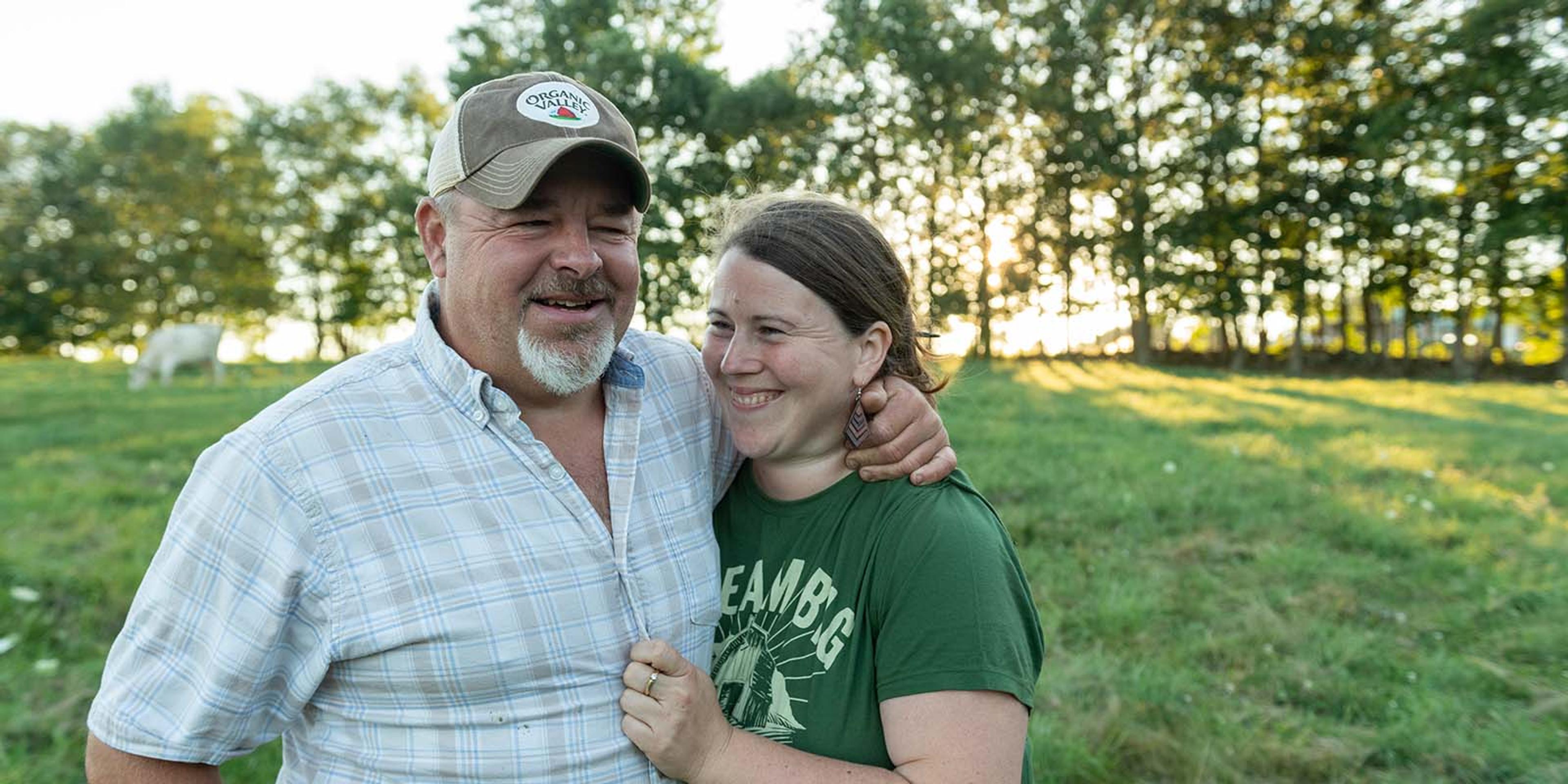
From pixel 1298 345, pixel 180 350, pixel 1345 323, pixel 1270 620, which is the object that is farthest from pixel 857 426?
pixel 1345 323

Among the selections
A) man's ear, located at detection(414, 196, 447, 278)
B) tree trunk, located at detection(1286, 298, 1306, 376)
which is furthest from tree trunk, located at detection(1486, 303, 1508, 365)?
man's ear, located at detection(414, 196, 447, 278)

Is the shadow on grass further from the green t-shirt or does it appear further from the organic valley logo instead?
the organic valley logo

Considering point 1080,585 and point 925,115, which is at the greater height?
point 925,115

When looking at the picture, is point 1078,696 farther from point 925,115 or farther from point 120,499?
point 925,115

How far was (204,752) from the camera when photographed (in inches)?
73.9

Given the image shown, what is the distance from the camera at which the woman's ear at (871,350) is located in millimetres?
2285

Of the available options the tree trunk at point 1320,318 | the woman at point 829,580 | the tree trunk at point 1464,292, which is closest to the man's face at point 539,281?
the woman at point 829,580

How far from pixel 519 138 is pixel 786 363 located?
2.45 ft

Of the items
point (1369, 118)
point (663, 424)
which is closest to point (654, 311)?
point (663, 424)

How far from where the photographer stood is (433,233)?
93.4 inches

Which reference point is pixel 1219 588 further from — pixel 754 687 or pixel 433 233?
pixel 433 233

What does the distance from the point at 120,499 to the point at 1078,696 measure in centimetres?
644

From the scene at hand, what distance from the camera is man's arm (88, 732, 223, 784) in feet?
6.08

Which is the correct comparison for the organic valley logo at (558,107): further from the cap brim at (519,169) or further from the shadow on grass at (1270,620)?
the shadow on grass at (1270,620)
